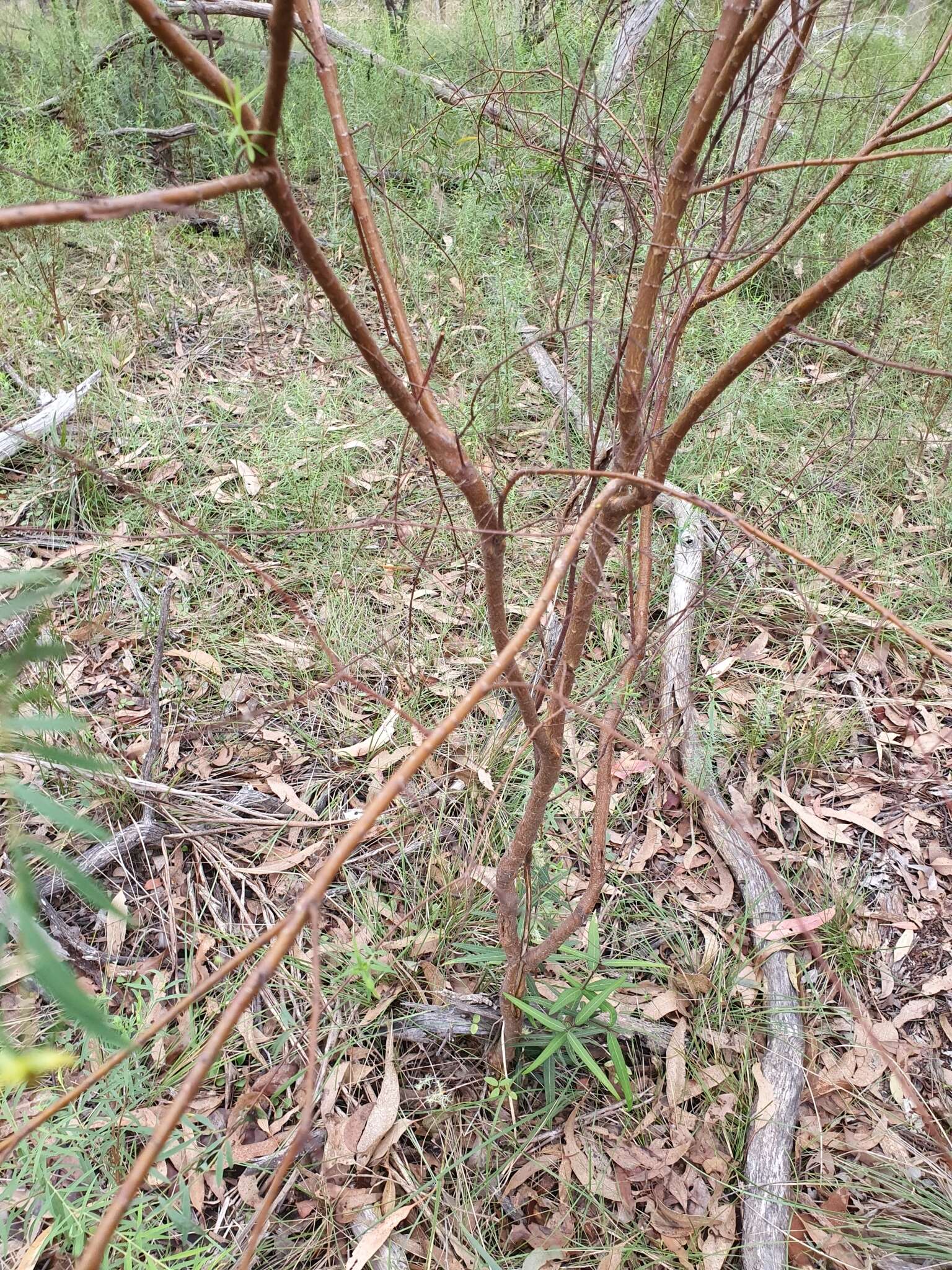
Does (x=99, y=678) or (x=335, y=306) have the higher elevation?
(x=335, y=306)

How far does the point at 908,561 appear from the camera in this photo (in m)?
2.65

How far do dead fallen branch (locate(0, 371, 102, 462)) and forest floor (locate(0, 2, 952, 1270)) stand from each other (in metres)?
0.06

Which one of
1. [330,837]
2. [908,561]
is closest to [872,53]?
[908,561]

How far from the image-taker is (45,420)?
2842 mm

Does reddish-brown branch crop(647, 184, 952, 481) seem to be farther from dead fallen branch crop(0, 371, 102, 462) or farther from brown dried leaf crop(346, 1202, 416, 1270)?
dead fallen branch crop(0, 371, 102, 462)

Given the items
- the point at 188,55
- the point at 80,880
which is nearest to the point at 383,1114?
the point at 80,880

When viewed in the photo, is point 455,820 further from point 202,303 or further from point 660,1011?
point 202,303

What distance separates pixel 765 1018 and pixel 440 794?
3.07ft

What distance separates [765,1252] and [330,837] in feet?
4.13

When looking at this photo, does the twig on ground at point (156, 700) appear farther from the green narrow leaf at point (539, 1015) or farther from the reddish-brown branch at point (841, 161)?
the reddish-brown branch at point (841, 161)

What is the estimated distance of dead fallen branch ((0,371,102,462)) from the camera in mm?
2766

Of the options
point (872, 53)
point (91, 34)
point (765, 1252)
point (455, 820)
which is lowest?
point (765, 1252)

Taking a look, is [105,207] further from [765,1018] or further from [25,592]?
[765,1018]

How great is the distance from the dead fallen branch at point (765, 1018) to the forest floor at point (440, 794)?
0.04 m
